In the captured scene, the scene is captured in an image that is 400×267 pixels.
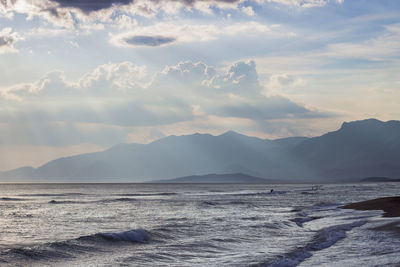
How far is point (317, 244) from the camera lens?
27.0 m

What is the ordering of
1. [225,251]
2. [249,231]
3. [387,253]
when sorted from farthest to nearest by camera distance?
1. [249,231]
2. [225,251]
3. [387,253]

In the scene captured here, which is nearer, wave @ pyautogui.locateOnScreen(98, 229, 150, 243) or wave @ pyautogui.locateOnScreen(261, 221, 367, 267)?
wave @ pyautogui.locateOnScreen(261, 221, 367, 267)

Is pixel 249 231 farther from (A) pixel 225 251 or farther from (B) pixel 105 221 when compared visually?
(B) pixel 105 221

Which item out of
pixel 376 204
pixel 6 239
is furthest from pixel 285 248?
pixel 376 204

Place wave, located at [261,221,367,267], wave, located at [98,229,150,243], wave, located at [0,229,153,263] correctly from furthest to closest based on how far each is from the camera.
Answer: wave, located at [98,229,150,243] → wave, located at [0,229,153,263] → wave, located at [261,221,367,267]

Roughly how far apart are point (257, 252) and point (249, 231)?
33.9 ft

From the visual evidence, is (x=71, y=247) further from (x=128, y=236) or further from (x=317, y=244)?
(x=317, y=244)

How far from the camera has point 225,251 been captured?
2588 cm

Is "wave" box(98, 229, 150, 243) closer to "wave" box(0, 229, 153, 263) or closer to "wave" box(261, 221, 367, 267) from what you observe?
"wave" box(0, 229, 153, 263)

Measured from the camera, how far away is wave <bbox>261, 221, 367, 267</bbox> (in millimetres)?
21609

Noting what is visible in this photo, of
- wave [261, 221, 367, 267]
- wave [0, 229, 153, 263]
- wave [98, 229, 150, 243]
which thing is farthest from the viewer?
wave [98, 229, 150, 243]

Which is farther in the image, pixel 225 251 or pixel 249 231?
pixel 249 231

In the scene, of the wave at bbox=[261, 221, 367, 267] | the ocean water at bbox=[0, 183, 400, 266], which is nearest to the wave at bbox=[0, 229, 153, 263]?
the ocean water at bbox=[0, 183, 400, 266]

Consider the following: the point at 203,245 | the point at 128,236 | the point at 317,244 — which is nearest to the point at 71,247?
the point at 128,236
